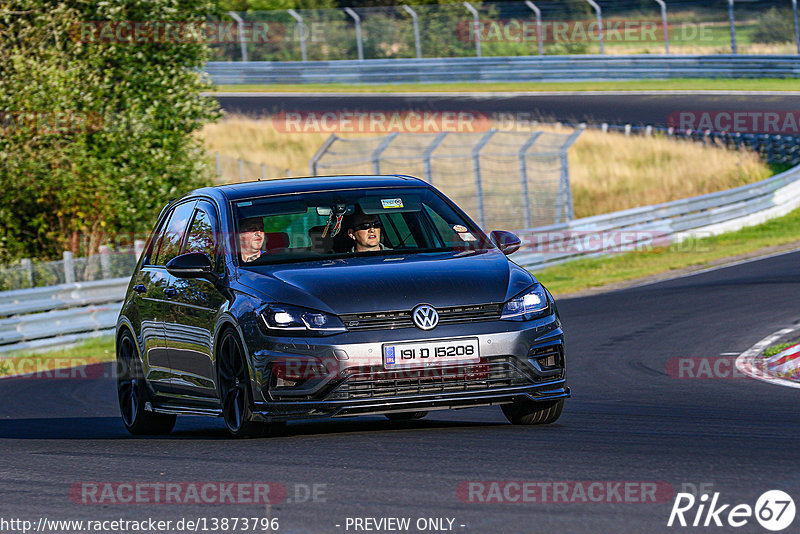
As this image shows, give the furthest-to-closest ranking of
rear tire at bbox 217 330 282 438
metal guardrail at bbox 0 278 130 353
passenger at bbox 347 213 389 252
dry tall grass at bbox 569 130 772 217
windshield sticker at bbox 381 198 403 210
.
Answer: dry tall grass at bbox 569 130 772 217, metal guardrail at bbox 0 278 130 353, windshield sticker at bbox 381 198 403 210, passenger at bbox 347 213 389 252, rear tire at bbox 217 330 282 438

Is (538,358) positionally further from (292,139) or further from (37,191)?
(292,139)

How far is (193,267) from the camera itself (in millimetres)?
8938

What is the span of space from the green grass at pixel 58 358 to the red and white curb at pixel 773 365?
859 cm

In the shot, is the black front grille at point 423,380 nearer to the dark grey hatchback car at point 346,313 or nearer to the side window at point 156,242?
the dark grey hatchback car at point 346,313

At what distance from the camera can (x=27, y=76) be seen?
82.8ft

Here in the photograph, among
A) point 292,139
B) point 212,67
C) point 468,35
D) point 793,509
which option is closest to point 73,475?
point 793,509

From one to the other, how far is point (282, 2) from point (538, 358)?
54.9 meters

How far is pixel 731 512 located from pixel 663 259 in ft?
70.8

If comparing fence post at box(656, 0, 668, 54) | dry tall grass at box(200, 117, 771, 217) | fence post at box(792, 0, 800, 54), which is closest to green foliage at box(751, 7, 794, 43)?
fence post at box(792, 0, 800, 54)

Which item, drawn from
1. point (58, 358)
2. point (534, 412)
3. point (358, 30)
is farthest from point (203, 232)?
point (358, 30)

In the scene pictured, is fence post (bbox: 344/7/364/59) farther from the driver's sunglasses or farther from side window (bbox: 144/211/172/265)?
the driver's sunglasses

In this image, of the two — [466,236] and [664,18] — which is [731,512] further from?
[664,18]

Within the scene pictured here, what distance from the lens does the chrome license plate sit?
796cm

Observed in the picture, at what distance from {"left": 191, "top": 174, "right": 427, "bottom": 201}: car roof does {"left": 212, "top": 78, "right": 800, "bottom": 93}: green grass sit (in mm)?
34509
